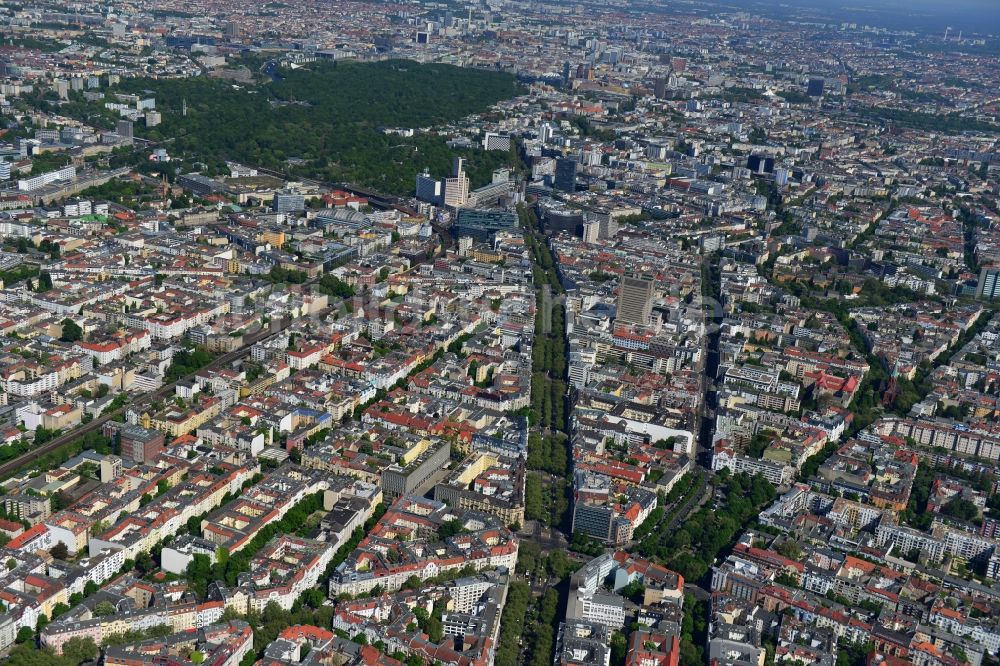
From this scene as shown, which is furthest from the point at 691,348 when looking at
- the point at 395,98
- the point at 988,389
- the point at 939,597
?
the point at 395,98

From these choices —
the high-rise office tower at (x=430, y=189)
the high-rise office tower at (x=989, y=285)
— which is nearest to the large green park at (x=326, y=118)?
the high-rise office tower at (x=430, y=189)

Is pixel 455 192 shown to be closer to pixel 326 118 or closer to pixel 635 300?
pixel 635 300

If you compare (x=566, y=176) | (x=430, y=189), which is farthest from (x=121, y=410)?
(x=566, y=176)

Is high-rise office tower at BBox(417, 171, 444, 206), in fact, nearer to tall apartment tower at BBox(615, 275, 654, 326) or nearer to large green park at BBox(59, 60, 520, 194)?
large green park at BBox(59, 60, 520, 194)

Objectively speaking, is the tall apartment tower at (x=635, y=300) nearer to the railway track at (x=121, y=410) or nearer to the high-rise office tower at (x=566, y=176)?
the railway track at (x=121, y=410)

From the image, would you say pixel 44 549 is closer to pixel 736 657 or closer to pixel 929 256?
pixel 736 657

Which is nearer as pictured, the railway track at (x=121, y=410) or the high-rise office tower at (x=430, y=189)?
the railway track at (x=121, y=410)
